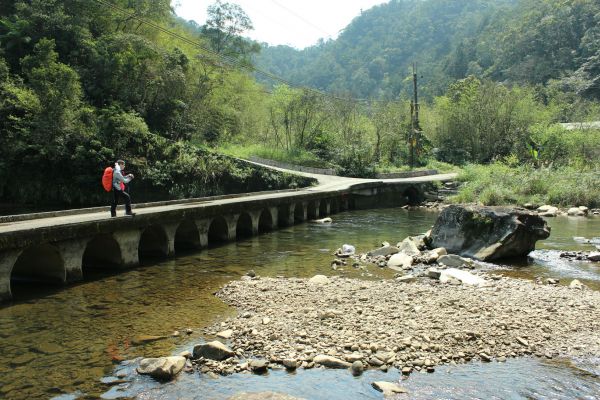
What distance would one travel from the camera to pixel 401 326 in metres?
9.80

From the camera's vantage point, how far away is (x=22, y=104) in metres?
32.4

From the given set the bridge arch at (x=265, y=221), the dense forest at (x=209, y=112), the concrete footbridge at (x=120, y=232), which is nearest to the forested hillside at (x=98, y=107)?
the dense forest at (x=209, y=112)

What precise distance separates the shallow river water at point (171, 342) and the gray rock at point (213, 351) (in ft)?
1.96

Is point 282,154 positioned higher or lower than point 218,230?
higher

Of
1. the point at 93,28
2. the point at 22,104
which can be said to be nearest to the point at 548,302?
the point at 22,104

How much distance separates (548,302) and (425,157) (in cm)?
4791

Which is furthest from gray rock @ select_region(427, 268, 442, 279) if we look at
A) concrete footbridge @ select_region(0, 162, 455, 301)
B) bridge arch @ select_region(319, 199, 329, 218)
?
bridge arch @ select_region(319, 199, 329, 218)

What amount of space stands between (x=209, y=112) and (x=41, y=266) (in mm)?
35733

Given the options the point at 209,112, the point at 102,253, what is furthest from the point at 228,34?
the point at 102,253

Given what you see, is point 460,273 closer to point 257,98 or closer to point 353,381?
point 353,381

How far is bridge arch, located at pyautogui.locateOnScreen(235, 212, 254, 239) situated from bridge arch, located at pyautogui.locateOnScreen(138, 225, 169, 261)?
19.7 feet

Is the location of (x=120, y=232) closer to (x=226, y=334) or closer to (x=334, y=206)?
(x=226, y=334)

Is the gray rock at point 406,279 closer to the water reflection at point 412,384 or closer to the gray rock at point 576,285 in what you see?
the gray rock at point 576,285

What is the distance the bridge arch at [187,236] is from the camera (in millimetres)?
21125
